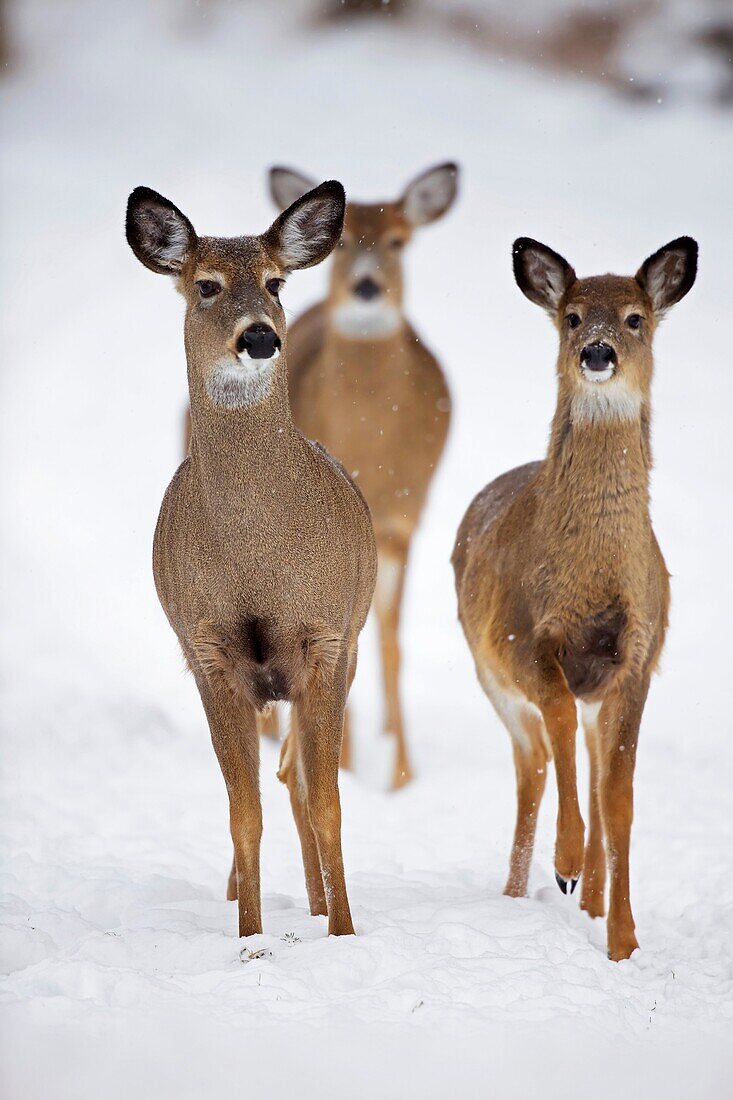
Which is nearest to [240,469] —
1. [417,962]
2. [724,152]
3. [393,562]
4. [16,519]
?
[417,962]

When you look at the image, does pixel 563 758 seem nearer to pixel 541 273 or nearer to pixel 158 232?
pixel 541 273

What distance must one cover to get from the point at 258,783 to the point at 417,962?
80 cm

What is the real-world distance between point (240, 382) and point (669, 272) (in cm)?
184

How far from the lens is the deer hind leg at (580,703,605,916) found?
19.5 feet

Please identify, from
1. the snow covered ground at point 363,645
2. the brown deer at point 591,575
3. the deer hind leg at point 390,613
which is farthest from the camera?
the deer hind leg at point 390,613

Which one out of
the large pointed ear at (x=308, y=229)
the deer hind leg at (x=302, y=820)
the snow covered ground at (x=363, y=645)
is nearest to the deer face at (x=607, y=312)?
the large pointed ear at (x=308, y=229)

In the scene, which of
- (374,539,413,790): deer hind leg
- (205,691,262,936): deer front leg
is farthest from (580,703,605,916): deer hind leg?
(374,539,413,790): deer hind leg

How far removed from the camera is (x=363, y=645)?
390 inches

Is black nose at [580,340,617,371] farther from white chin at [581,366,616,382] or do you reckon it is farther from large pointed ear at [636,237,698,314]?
large pointed ear at [636,237,698,314]

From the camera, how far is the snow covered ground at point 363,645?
4.24 m

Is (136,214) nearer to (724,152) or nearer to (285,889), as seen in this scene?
(285,889)

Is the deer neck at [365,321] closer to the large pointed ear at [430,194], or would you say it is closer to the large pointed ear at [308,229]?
the large pointed ear at [430,194]

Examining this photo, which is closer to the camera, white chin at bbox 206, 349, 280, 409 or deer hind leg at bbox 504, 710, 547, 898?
white chin at bbox 206, 349, 280, 409

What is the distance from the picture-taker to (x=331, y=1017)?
14.0 ft
